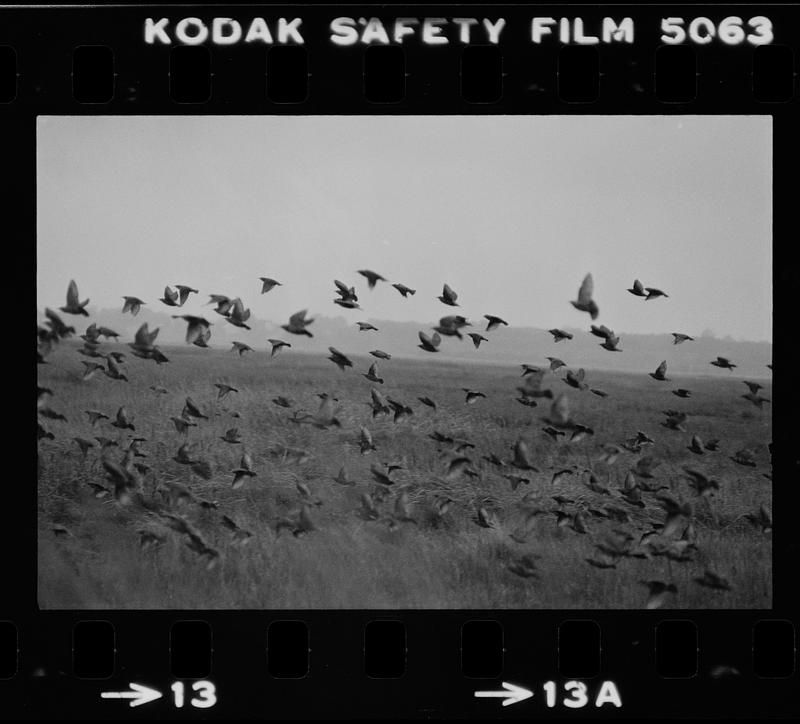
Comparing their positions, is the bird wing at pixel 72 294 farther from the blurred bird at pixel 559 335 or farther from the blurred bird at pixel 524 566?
the blurred bird at pixel 524 566

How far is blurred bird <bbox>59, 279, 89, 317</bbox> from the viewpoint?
522cm

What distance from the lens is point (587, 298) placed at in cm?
531

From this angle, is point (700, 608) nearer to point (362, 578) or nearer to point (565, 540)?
point (565, 540)

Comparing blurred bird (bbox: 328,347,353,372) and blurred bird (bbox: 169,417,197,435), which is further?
blurred bird (bbox: 169,417,197,435)

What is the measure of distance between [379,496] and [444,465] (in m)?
0.42

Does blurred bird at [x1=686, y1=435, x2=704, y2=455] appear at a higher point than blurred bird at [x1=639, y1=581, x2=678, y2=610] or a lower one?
higher

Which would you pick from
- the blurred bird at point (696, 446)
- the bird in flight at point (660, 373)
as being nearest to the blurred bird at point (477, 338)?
the bird in flight at point (660, 373)

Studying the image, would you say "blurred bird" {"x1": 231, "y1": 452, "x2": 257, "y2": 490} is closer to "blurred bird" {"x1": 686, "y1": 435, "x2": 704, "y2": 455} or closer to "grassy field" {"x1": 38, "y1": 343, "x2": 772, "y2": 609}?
"grassy field" {"x1": 38, "y1": 343, "x2": 772, "y2": 609}

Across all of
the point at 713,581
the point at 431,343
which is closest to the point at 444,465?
the point at 431,343

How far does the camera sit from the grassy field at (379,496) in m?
5.20

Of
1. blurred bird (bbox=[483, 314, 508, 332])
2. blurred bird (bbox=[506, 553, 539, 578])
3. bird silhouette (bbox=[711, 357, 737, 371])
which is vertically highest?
blurred bird (bbox=[483, 314, 508, 332])
